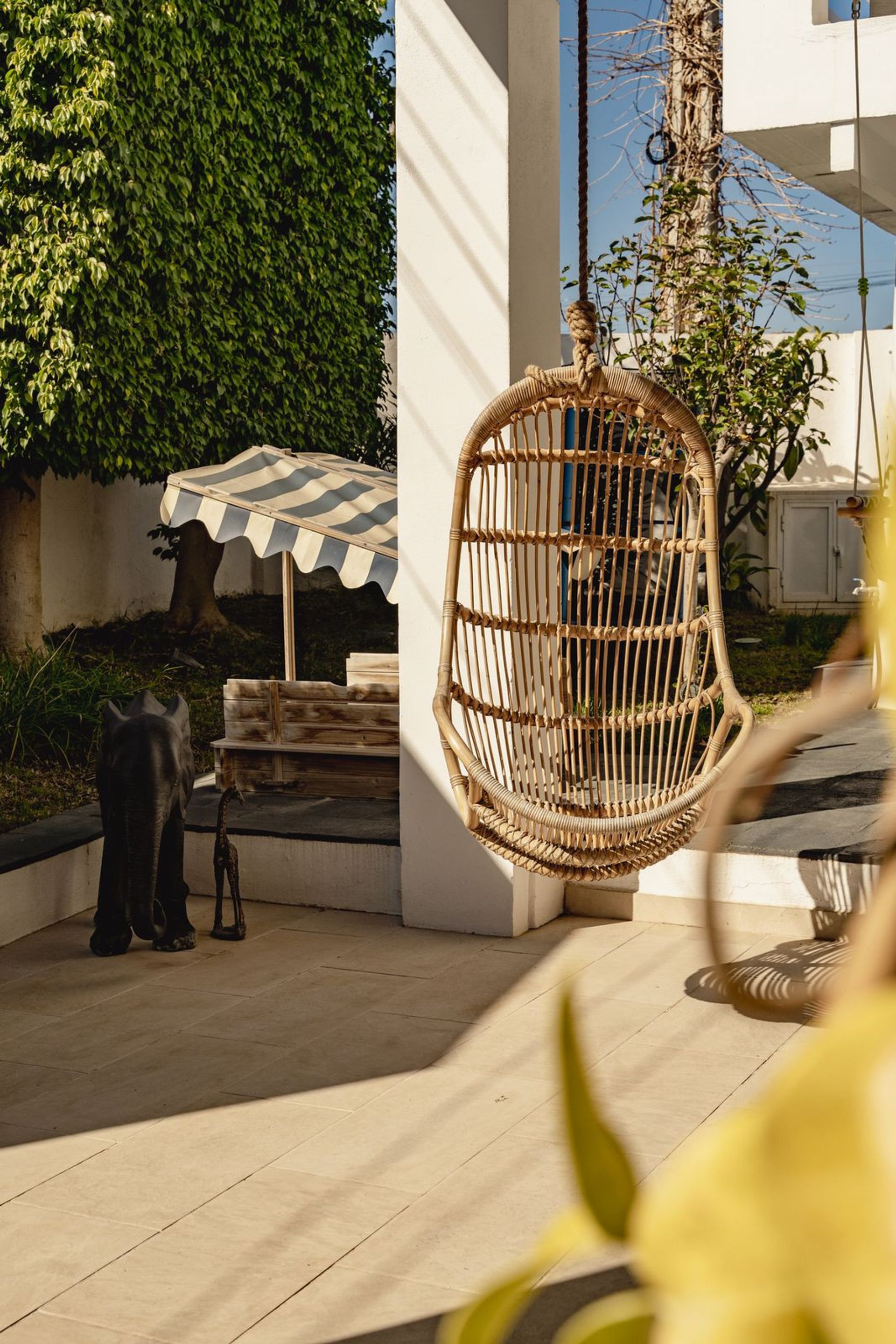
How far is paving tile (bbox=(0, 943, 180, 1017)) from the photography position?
425 centimetres

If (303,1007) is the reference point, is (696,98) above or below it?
above

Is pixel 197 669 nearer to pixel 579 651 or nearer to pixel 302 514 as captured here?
pixel 302 514

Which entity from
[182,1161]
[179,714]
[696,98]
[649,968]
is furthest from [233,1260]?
[696,98]

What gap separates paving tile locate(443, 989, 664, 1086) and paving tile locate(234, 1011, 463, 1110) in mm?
86

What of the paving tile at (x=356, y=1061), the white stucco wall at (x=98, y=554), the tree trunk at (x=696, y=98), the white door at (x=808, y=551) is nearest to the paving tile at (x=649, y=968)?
the paving tile at (x=356, y=1061)

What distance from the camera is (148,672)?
32.8 feet

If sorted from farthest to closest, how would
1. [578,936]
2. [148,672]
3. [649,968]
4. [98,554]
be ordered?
[98,554], [148,672], [578,936], [649,968]

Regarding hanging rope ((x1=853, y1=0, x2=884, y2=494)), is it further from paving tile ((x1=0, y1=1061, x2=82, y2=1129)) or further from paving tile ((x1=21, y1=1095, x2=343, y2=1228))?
paving tile ((x1=0, y1=1061, x2=82, y2=1129))

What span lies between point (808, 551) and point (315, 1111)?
9.83 meters

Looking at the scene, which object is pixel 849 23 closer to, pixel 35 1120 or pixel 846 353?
pixel 35 1120

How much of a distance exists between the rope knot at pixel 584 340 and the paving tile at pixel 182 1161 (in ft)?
6.21

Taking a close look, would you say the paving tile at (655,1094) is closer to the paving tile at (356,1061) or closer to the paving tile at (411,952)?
the paving tile at (356,1061)

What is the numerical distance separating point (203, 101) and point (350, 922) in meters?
7.47

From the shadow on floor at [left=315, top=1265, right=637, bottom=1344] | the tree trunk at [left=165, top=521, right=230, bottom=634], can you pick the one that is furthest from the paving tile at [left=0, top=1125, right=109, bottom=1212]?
the tree trunk at [left=165, top=521, right=230, bottom=634]
